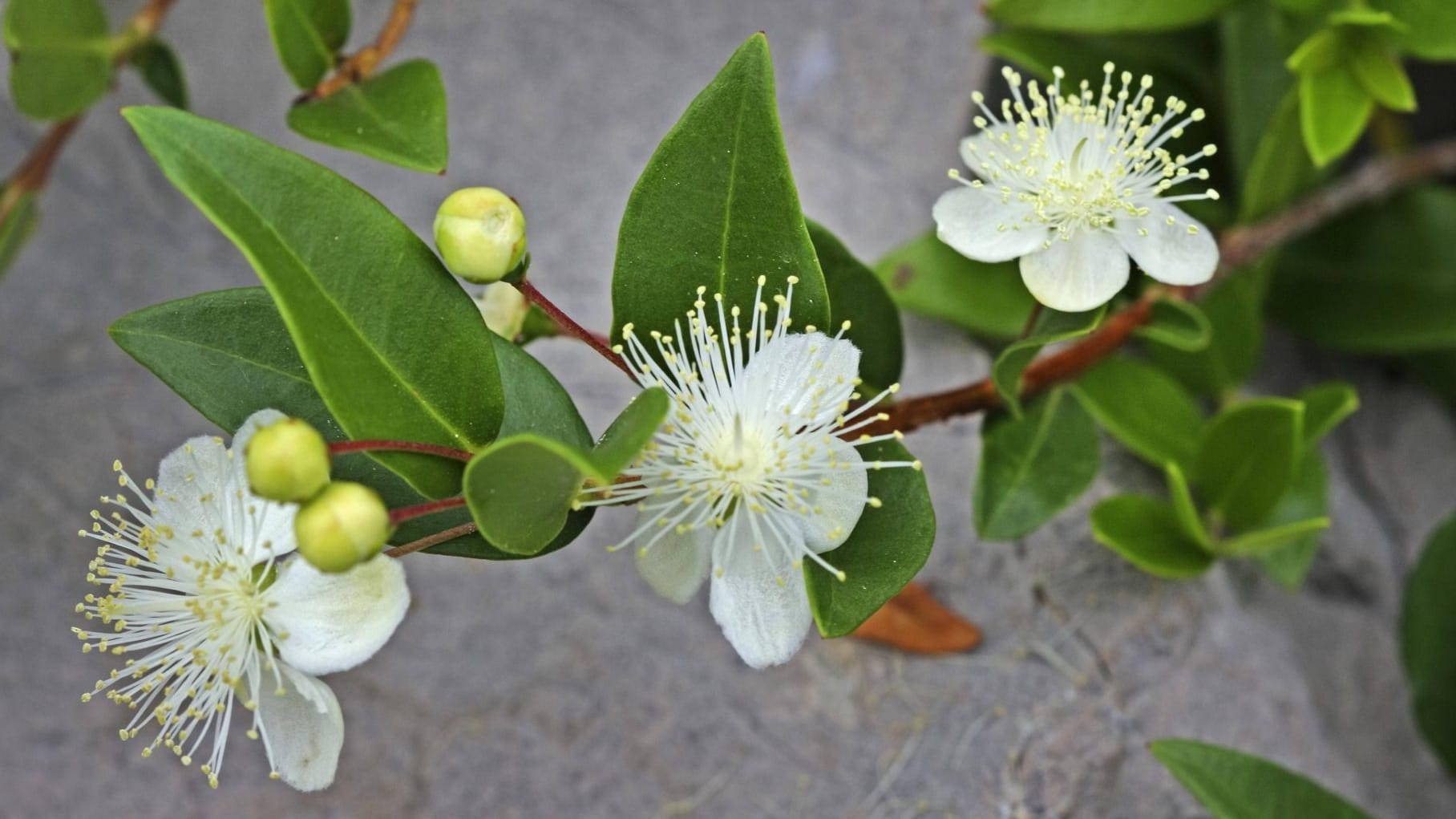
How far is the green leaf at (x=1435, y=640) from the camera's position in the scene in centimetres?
138

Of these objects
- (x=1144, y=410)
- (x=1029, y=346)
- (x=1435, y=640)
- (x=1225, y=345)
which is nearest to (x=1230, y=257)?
(x=1225, y=345)

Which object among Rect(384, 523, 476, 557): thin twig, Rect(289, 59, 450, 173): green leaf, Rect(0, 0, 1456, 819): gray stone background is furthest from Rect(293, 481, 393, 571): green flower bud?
Rect(0, 0, 1456, 819): gray stone background

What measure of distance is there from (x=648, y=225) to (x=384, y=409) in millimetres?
210

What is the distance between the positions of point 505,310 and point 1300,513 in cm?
88

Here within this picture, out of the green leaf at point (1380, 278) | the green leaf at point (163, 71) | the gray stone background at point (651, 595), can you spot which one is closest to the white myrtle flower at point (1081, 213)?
the gray stone background at point (651, 595)

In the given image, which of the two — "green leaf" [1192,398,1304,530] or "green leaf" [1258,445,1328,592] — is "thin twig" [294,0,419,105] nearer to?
"green leaf" [1192,398,1304,530]

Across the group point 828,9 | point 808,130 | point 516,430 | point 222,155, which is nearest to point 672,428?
point 516,430

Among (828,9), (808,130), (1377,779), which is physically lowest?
(1377,779)

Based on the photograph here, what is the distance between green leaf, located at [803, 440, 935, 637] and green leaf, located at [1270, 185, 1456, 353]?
947 millimetres

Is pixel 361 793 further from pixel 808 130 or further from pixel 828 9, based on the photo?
pixel 828 9

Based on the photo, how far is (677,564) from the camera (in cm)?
86

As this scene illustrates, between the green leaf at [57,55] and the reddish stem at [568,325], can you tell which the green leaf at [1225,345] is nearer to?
the reddish stem at [568,325]

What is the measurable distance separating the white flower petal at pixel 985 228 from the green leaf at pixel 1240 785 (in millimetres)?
414

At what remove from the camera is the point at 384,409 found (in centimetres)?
79
